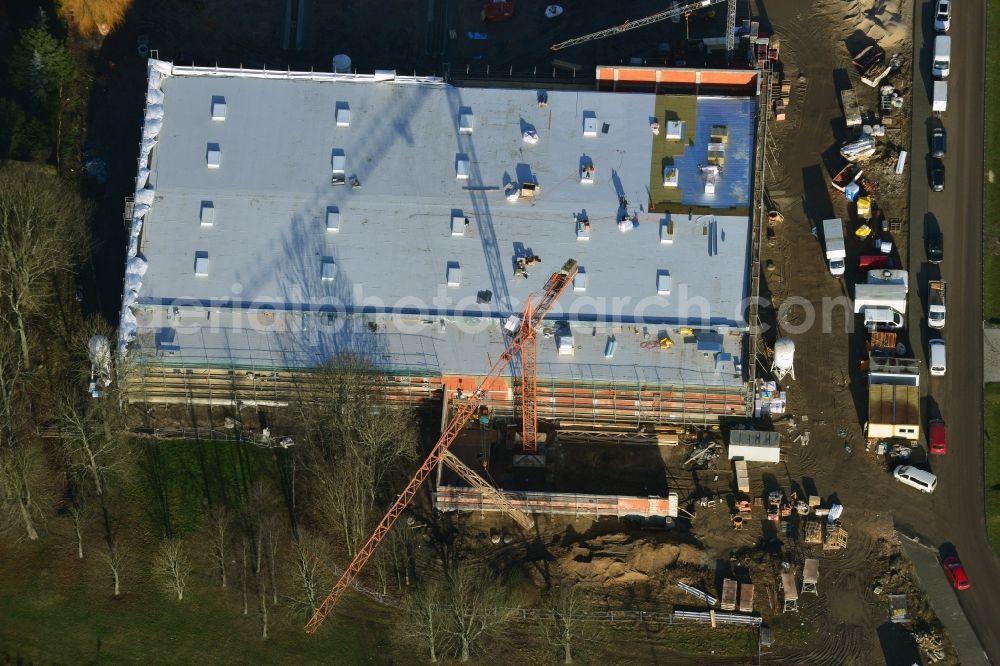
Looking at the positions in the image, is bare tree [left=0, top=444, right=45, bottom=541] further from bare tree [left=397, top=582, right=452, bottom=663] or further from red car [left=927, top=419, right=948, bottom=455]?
red car [left=927, top=419, right=948, bottom=455]

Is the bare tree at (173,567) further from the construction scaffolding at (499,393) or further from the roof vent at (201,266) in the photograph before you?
the roof vent at (201,266)

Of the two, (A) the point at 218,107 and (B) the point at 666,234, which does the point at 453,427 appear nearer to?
(B) the point at 666,234

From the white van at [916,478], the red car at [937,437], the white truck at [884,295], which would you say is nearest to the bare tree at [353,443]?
the white truck at [884,295]

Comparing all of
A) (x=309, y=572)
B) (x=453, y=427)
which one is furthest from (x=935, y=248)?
(x=309, y=572)

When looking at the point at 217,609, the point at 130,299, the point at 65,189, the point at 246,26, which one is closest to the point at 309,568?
the point at 217,609

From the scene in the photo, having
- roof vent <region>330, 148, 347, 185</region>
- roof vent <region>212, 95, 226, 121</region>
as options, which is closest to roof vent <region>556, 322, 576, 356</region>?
roof vent <region>330, 148, 347, 185</region>

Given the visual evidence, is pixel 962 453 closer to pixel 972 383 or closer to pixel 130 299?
pixel 972 383
